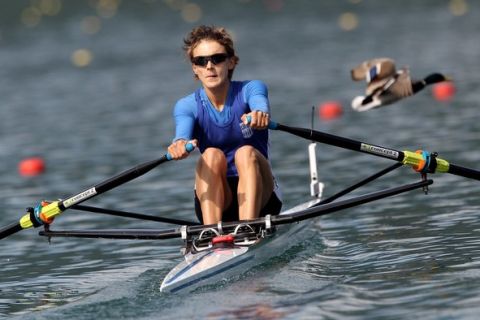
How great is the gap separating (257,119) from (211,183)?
798 millimetres

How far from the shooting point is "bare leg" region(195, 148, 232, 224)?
30.3 ft

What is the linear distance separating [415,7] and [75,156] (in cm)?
2621

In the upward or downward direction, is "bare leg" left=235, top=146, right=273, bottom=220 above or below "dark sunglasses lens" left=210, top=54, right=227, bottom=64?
below

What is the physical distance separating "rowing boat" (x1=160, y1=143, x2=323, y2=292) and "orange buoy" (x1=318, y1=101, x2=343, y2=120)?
9.93 meters

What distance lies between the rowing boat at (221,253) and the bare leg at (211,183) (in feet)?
0.94

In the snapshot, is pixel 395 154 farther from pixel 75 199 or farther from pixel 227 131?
pixel 75 199

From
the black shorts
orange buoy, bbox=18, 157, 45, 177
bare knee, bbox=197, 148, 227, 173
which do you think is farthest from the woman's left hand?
orange buoy, bbox=18, 157, 45, 177

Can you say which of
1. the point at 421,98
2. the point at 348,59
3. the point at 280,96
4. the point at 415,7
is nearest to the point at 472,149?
the point at 421,98

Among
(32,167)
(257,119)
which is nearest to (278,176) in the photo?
(32,167)

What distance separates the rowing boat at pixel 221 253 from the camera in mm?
8234

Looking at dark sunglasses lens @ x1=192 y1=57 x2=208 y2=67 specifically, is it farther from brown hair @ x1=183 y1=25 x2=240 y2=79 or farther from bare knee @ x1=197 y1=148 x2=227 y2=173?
bare knee @ x1=197 y1=148 x2=227 y2=173

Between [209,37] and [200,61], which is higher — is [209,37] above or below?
above

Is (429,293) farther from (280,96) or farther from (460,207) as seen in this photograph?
(280,96)

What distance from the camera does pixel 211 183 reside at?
9.24 meters
